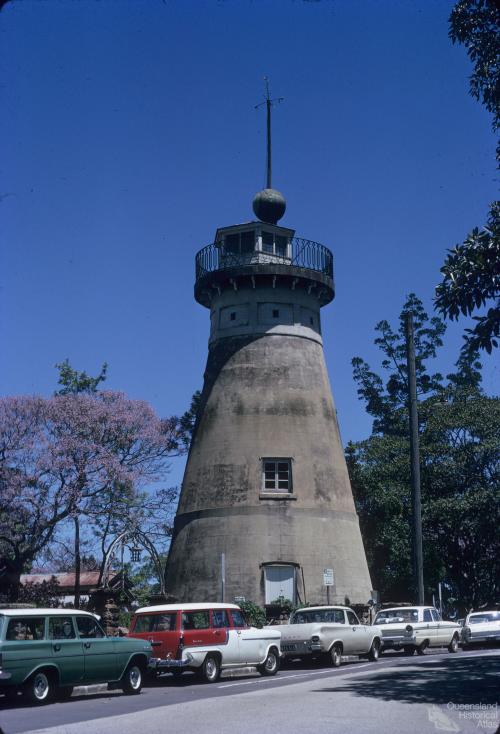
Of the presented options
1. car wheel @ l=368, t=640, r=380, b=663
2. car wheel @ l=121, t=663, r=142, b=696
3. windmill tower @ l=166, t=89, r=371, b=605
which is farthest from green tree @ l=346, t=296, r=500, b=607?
car wheel @ l=121, t=663, r=142, b=696

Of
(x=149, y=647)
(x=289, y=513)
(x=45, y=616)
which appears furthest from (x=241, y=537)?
(x=45, y=616)

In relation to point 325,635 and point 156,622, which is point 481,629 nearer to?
point 325,635

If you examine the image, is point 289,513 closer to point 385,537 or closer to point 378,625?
point 378,625

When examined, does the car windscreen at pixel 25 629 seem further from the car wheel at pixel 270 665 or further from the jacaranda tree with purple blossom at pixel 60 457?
the jacaranda tree with purple blossom at pixel 60 457

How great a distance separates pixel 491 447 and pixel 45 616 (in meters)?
31.8

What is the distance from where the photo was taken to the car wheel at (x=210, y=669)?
2109 centimetres

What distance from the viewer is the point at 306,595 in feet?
116

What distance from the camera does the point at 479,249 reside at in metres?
16.1

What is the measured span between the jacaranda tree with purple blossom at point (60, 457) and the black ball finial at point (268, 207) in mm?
10203

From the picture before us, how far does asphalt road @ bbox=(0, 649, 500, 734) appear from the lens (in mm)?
12305

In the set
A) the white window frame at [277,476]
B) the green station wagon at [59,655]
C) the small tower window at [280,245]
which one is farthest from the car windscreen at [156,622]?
the small tower window at [280,245]

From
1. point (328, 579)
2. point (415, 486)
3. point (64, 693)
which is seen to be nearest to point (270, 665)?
point (64, 693)

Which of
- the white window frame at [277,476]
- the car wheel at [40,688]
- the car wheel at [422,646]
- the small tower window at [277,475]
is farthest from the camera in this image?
the small tower window at [277,475]

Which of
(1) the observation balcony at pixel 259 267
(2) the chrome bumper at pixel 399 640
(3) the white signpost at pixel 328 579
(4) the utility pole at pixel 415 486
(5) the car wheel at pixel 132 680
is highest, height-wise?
(1) the observation balcony at pixel 259 267
